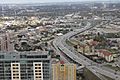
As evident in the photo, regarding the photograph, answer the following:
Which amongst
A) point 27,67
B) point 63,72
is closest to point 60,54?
point 63,72

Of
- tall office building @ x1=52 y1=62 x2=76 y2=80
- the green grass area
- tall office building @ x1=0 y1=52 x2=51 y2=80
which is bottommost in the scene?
the green grass area

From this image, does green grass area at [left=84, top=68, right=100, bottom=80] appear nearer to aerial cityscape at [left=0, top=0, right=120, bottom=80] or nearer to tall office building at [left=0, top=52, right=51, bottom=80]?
aerial cityscape at [left=0, top=0, right=120, bottom=80]

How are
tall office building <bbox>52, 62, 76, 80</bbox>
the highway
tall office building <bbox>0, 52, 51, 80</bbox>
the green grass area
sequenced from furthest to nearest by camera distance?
the highway → the green grass area → tall office building <bbox>52, 62, 76, 80</bbox> → tall office building <bbox>0, 52, 51, 80</bbox>

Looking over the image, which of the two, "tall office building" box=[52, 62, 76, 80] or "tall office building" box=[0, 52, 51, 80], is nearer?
"tall office building" box=[0, 52, 51, 80]

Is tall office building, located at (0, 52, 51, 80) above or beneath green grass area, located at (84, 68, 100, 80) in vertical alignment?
above

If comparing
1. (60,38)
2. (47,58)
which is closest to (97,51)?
(60,38)

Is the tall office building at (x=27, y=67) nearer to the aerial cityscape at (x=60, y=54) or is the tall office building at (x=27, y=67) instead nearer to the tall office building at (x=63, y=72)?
the aerial cityscape at (x=60, y=54)

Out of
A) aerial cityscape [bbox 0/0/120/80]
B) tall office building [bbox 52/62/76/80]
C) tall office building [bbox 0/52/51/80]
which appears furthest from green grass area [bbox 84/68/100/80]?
tall office building [bbox 0/52/51/80]

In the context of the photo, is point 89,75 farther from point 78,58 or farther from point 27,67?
point 27,67

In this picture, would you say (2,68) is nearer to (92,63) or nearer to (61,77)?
(61,77)
